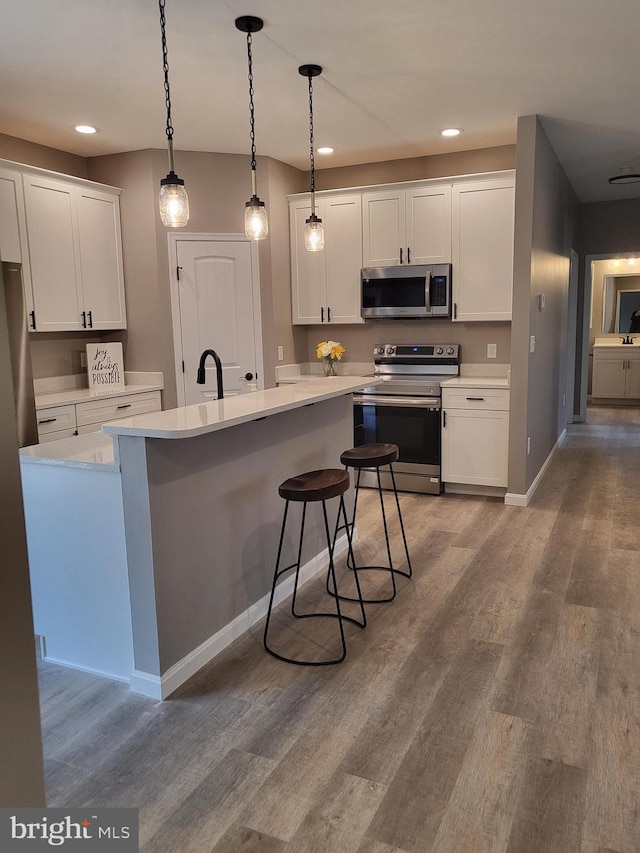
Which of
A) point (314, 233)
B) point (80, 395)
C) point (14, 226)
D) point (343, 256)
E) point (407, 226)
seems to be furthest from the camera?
point (343, 256)

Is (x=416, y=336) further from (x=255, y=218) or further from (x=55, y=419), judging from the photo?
(x=55, y=419)

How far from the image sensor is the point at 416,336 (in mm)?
5508

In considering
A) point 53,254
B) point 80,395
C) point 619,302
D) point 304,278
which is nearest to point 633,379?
point 619,302

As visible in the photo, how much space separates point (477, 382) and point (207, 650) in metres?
3.02

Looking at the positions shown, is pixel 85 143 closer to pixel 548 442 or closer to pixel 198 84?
pixel 198 84

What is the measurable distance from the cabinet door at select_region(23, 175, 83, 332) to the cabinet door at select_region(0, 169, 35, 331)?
42mm

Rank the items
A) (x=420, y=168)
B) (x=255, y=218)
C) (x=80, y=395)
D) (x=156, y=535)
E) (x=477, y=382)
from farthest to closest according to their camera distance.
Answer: (x=420, y=168) < (x=477, y=382) < (x=80, y=395) < (x=255, y=218) < (x=156, y=535)

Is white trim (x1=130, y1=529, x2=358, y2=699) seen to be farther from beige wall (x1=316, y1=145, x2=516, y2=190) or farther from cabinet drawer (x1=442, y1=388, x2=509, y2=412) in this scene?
beige wall (x1=316, y1=145, x2=516, y2=190)

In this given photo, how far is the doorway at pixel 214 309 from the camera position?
491cm

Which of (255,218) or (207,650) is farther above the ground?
(255,218)

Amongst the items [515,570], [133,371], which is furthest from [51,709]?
[133,371]

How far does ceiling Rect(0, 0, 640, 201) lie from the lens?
2.77 metres

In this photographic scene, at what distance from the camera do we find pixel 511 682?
246 cm

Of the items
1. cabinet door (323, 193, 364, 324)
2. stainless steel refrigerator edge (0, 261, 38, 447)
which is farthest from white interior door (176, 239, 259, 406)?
stainless steel refrigerator edge (0, 261, 38, 447)
